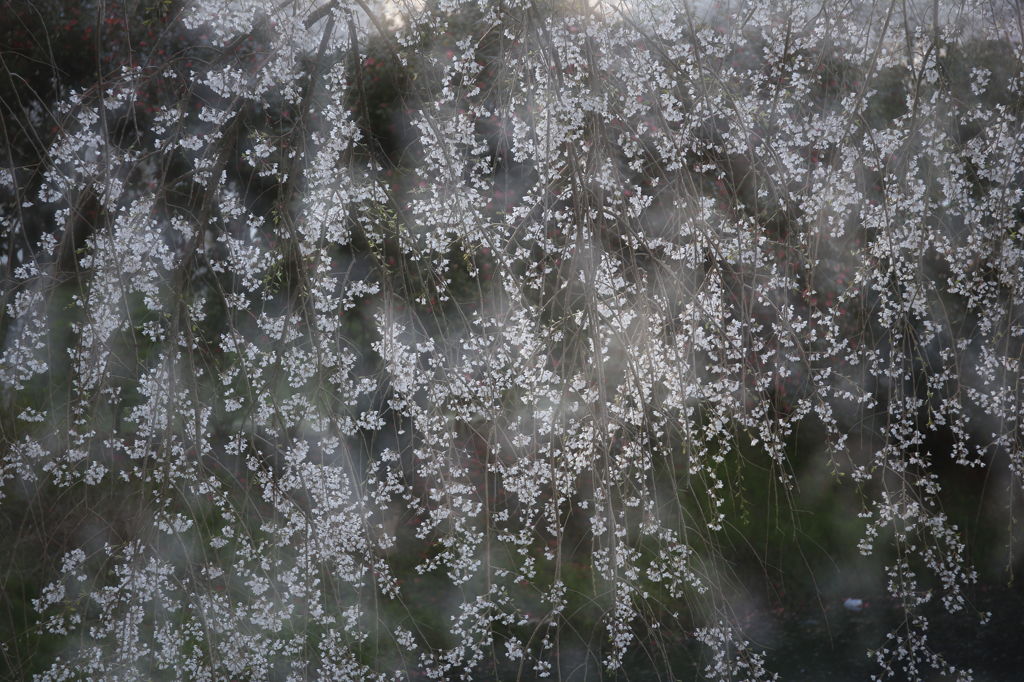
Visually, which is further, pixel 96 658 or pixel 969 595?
pixel 969 595

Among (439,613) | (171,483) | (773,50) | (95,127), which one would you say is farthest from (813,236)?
(95,127)

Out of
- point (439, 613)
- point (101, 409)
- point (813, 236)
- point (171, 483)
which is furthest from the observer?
point (439, 613)

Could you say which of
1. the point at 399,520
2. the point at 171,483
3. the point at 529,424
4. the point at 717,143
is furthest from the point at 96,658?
the point at 717,143

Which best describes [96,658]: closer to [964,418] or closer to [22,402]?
[22,402]

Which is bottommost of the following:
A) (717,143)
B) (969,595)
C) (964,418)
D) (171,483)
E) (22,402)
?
(171,483)

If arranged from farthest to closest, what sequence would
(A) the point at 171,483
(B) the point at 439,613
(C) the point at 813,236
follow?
(B) the point at 439,613 < (C) the point at 813,236 < (A) the point at 171,483

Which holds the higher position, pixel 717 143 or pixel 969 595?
pixel 717 143
